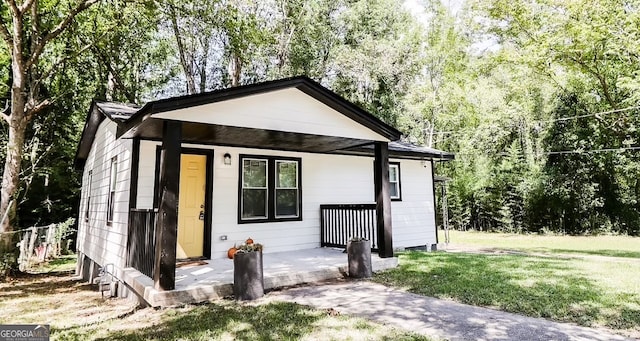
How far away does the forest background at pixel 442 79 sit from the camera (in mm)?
12734

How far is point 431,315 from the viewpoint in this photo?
13.0ft

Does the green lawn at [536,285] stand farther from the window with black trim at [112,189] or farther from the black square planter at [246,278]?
the window with black trim at [112,189]

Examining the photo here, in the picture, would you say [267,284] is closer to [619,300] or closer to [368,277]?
[368,277]

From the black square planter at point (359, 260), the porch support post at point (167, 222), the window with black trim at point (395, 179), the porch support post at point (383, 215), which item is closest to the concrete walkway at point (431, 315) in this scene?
the black square planter at point (359, 260)

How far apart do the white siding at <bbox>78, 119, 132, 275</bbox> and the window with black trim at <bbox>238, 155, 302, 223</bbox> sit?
2.08 meters

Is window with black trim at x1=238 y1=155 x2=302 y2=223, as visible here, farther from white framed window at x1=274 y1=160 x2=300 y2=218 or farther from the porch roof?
the porch roof

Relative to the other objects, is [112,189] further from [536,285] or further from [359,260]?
[536,285]

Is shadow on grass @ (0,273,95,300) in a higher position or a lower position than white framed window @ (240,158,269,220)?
lower

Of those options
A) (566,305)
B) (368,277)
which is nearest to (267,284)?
(368,277)

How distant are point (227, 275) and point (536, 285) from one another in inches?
182

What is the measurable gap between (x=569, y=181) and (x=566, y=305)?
15.4m

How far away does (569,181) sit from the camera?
1672cm

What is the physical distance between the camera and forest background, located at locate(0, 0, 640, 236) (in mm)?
12734

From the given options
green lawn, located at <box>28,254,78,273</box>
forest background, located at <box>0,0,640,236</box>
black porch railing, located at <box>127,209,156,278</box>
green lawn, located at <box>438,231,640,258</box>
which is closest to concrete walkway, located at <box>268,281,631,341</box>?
black porch railing, located at <box>127,209,156,278</box>
